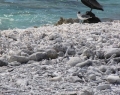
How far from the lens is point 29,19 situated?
46.4 feet

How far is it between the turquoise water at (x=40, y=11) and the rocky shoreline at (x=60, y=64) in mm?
7788

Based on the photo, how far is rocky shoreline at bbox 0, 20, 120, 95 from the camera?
2959mm

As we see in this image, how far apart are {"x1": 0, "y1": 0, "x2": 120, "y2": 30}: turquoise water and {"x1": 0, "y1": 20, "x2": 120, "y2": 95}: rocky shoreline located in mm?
7788

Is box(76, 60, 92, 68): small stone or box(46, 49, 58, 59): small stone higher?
box(76, 60, 92, 68): small stone

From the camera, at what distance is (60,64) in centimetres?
370

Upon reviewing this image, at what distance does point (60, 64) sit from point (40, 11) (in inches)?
488

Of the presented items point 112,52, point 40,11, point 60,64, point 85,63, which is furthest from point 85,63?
point 40,11

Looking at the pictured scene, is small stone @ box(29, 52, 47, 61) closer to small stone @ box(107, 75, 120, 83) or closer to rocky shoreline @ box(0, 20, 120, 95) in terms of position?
rocky shoreline @ box(0, 20, 120, 95)

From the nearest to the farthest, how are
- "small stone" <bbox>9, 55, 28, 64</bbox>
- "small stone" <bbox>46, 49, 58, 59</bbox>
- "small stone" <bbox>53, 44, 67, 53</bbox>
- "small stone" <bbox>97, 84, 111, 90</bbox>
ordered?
"small stone" <bbox>97, 84, 111, 90</bbox>, "small stone" <bbox>9, 55, 28, 64</bbox>, "small stone" <bbox>46, 49, 58, 59</bbox>, "small stone" <bbox>53, 44, 67, 53</bbox>

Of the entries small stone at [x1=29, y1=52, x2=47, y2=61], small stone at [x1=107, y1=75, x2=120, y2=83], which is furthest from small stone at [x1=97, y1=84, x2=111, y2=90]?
small stone at [x1=29, y1=52, x2=47, y2=61]

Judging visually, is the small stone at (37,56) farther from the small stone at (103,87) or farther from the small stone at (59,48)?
the small stone at (103,87)

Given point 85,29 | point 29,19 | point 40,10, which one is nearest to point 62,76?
point 85,29

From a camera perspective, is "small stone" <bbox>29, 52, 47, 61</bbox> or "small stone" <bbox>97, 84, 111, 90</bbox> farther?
"small stone" <bbox>29, 52, 47, 61</bbox>

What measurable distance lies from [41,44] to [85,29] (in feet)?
4.49
